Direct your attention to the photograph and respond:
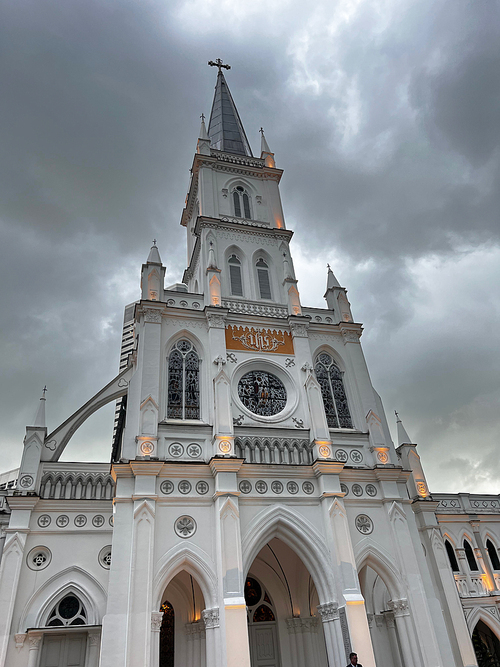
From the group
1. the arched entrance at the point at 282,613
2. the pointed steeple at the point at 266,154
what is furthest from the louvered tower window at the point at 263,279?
the arched entrance at the point at 282,613

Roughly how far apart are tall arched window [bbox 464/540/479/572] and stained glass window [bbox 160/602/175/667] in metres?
15.6

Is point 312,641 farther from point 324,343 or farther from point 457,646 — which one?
point 324,343

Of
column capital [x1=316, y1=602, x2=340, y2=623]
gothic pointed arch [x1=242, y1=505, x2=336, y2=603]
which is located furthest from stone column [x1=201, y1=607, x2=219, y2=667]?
column capital [x1=316, y1=602, x2=340, y2=623]

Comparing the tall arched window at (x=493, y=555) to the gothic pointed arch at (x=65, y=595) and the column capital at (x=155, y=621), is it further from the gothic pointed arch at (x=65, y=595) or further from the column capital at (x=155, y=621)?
the gothic pointed arch at (x=65, y=595)

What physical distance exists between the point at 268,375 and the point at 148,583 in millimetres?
9360

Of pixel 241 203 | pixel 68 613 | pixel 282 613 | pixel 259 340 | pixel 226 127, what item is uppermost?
pixel 226 127

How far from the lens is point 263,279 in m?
24.0

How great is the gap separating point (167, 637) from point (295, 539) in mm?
6338

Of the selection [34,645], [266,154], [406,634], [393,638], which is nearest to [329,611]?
[406,634]

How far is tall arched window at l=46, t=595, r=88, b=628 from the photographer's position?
1639cm

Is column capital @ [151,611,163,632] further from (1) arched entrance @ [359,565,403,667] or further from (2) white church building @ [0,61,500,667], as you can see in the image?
(1) arched entrance @ [359,565,403,667]

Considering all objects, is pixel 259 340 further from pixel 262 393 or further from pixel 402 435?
pixel 402 435

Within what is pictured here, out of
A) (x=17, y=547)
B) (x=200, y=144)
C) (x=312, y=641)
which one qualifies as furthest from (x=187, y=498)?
(x=200, y=144)

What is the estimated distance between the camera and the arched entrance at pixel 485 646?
23016 millimetres
